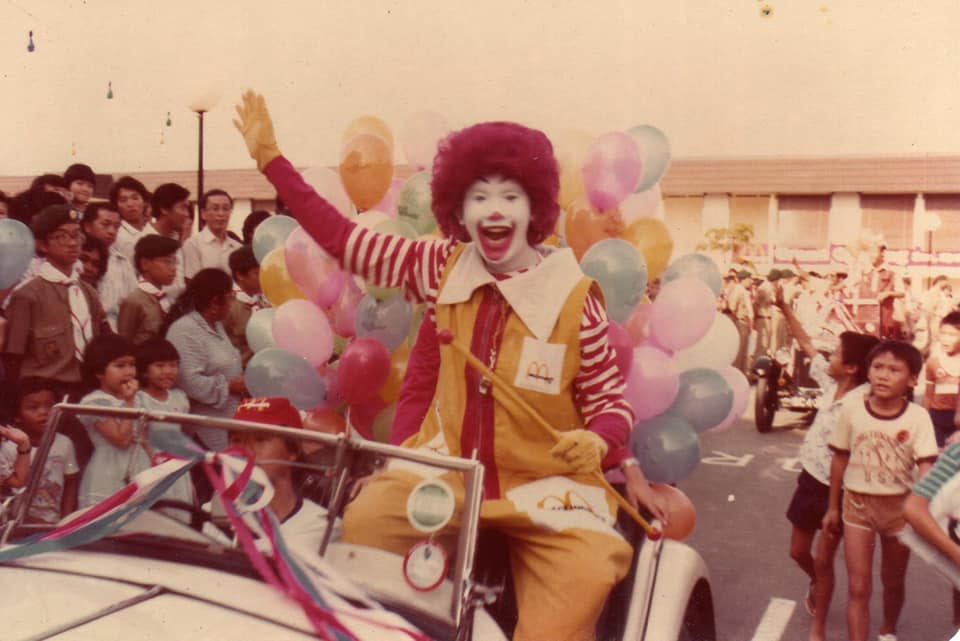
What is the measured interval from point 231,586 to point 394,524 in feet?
1.08

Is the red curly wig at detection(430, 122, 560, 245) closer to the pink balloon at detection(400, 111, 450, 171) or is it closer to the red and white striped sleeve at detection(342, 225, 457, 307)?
the red and white striped sleeve at detection(342, 225, 457, 307)

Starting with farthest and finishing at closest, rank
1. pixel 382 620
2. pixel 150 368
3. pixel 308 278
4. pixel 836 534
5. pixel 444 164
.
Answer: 1. pixel 836 534
2. pixel 308 278
3. pixel 150 368
4. pixel 444 164
5. pixel 382 620

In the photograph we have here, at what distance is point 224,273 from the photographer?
3146mm

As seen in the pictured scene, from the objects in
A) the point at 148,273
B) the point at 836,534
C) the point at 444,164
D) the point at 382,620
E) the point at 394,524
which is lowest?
the point at 836,534

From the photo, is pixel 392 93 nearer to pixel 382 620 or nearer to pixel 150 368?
pixel 150 368

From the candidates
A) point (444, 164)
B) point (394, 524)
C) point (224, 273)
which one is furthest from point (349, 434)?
point (224, 273)

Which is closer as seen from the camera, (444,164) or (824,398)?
(444,164)

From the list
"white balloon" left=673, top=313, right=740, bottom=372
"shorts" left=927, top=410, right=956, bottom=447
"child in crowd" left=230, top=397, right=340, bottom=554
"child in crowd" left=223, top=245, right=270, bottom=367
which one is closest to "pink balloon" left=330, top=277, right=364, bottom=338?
"child in crowd" left=223, top=245, right=270, bottom=367

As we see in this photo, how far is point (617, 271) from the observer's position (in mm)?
2748

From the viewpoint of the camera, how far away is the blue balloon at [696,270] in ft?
10.0

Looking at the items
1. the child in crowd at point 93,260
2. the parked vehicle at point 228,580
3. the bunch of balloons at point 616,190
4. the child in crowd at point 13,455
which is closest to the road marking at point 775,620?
the bunch of balloons at point 616,190

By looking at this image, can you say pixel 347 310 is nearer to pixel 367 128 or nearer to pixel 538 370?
pixel 367 128

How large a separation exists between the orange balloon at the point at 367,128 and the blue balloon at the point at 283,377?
2.30ft

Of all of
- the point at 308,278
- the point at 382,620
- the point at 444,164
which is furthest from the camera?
the point at 308,278
